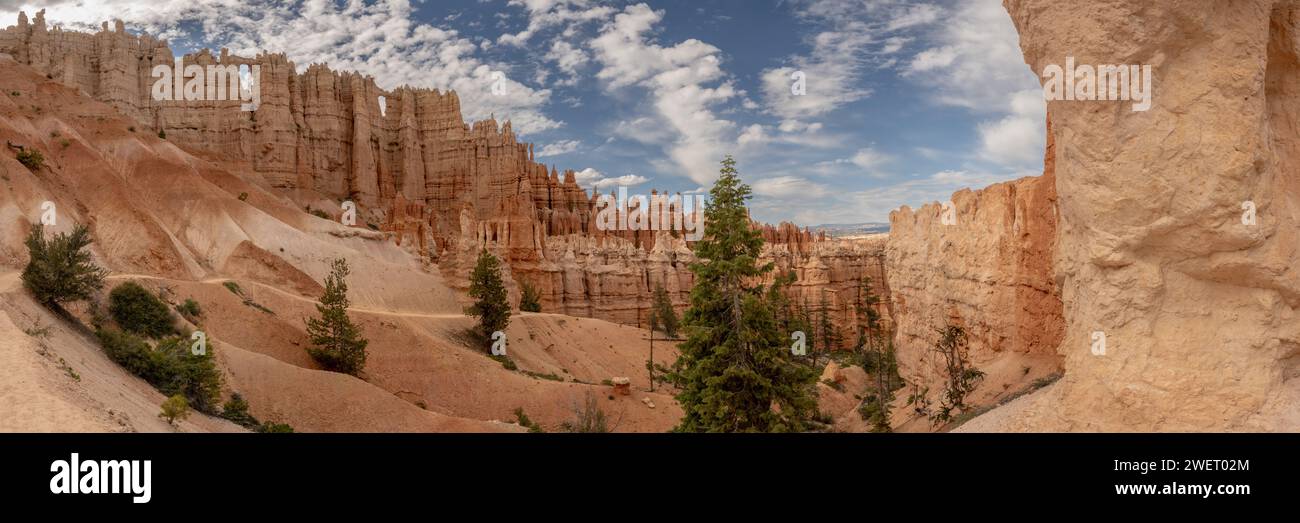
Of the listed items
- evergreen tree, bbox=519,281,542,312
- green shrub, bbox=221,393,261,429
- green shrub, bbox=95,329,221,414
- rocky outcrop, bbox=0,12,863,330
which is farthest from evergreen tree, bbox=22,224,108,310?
evergreen tree, bbox=519,281,542,312

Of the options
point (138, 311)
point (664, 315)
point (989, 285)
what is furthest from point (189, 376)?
point (664, 315)

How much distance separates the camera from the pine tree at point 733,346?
13.9m

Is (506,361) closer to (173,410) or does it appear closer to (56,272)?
(56,272)

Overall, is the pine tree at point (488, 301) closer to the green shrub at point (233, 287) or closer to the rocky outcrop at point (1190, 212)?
the green shrub at point (233, 287)

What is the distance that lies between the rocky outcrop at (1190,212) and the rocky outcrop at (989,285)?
19.2 feet

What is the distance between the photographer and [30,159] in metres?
30.2

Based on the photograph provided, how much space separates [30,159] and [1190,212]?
137 ft

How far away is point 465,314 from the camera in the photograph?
4041 centimetres

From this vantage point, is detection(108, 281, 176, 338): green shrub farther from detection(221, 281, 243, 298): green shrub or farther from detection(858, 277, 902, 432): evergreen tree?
detection(858, 277, 902, 432): evergreen tree

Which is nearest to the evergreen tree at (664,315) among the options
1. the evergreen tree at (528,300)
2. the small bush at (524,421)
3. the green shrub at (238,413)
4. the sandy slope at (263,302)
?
the sandy slope at (263,302)

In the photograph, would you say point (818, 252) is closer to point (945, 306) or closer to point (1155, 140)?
point (945, 306)

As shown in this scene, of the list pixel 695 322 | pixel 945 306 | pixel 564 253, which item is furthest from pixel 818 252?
pixel 695 322

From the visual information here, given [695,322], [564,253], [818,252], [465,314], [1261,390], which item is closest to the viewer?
[1261,390]

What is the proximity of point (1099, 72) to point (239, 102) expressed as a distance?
83279 mm
